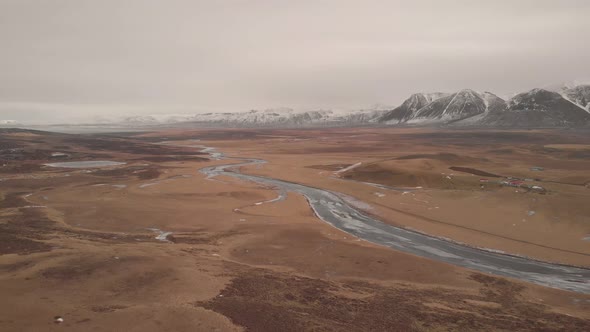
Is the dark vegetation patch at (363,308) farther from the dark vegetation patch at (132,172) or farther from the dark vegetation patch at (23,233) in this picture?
the dark vegetation patch at (132,172)

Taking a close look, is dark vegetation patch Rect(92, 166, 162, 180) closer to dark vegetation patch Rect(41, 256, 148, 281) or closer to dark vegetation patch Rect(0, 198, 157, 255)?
dark vegetation patch Rect(0, 198, 157, 255)

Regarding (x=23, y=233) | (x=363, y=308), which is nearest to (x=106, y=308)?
(x=363, y=308)

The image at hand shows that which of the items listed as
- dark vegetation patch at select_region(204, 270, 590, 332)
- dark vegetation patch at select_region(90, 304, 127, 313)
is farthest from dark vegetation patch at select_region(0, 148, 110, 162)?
dark vegetation patch at select_region(204, 270, 590, 332)

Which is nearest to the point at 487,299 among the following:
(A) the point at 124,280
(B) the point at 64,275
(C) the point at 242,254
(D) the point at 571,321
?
(D) the point at 571,321

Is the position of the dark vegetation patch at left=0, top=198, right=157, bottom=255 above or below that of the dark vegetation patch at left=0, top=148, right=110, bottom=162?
below

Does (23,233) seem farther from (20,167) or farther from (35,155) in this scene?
(35,155)

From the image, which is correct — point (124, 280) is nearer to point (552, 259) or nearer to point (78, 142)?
point (552, 259)

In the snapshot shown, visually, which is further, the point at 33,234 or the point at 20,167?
the point at 20,167
